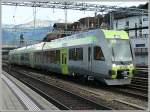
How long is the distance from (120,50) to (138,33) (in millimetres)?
26062

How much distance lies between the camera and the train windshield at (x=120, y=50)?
16.0 m

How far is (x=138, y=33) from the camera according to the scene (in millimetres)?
41750

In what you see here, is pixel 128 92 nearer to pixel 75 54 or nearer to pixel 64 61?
pixel 75 54

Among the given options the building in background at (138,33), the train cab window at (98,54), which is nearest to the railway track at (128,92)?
the train cab window at (98,54)

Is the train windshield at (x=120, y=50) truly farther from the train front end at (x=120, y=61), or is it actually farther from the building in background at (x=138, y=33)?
Answer: the building in background at (x=138, y=33)

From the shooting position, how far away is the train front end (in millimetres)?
15730

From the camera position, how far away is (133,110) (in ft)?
36.3

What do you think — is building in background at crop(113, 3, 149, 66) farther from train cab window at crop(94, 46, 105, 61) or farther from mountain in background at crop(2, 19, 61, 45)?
train cab window at crop(94, 46, 105, 61)

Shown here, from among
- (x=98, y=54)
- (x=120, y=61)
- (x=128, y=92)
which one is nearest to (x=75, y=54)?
(x=98, y=54)

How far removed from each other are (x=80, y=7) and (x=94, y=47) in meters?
16.3

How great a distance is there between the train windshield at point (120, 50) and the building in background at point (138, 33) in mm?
18579

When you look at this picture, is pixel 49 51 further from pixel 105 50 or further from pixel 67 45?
pixel 105 50

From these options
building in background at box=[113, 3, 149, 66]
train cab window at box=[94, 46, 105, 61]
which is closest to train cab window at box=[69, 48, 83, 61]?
train cab window at box=[94, 46, 105, 61]

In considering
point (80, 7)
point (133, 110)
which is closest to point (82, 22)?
point (80, 7)
